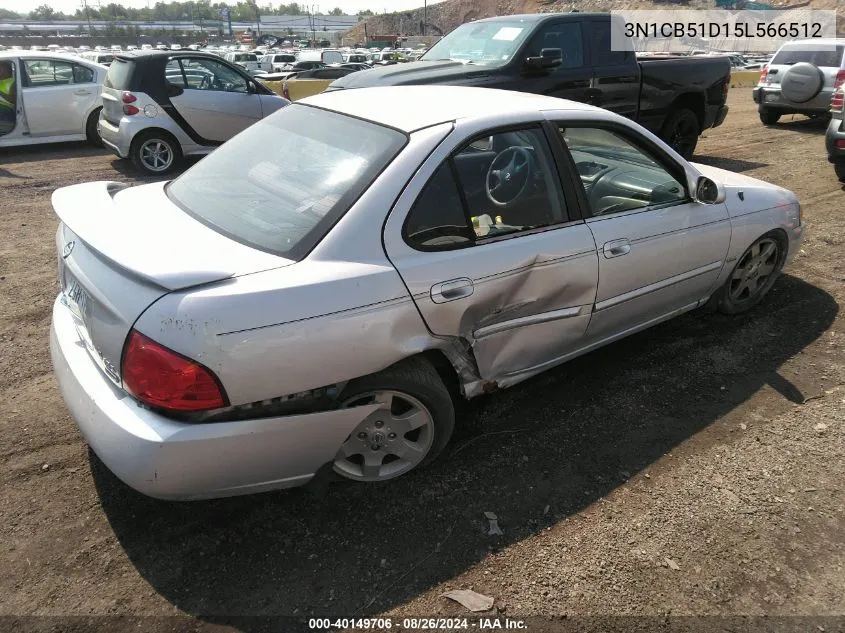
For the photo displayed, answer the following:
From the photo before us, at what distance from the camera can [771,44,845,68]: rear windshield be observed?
1134 cm

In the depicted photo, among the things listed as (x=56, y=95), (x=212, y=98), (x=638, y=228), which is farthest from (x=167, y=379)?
(x=56, y=95)

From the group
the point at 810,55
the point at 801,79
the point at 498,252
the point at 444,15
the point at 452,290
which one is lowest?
the point at 452,290

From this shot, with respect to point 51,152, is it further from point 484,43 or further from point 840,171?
point 840,171

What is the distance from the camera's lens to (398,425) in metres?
2.67

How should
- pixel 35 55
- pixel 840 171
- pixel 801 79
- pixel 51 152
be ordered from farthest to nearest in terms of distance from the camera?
pixel 801 79 → pixel 51 152 → pixel 35 55 → pixel 840 171

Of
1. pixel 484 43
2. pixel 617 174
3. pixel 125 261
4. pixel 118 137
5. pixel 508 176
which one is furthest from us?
pixel 118 137

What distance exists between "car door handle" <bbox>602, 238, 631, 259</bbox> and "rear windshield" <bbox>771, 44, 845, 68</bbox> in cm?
1092

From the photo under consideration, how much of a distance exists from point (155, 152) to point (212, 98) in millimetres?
1092

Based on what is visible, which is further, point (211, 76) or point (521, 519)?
point (211, 76)

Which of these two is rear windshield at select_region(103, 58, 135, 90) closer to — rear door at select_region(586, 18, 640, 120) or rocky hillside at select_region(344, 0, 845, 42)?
rear door at select_region(586, 18, 640, 120)

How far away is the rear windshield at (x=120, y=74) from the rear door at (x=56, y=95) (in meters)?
1.47

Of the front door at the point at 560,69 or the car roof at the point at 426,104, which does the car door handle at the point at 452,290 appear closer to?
the car roof at the point at 426,104

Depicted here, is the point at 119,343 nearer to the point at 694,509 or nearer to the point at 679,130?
→ the point at 694,509

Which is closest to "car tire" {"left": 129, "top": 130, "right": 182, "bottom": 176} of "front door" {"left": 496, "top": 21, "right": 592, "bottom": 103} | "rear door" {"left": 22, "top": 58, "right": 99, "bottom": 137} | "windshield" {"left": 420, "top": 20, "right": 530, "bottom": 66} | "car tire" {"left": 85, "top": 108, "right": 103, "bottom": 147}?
"car tire" {"left": 85, "top": 108, "right": 103, "bottom": 147}
